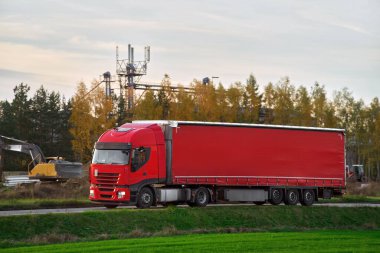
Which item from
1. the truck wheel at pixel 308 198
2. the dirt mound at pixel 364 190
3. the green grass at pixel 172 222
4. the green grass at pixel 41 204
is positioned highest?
the dirt mound at pixel 364 190

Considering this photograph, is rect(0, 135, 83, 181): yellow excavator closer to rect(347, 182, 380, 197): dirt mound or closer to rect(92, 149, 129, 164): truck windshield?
rect(92, 149, 129, 164): truck windshield

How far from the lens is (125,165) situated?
116ft

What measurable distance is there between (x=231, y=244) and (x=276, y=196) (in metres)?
15.7

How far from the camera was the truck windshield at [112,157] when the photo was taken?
35.7 meters

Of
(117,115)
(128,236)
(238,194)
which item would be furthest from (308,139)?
(117,115)

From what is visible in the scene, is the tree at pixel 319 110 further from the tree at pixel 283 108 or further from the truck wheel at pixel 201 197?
the truck wheel at pixel 201 197

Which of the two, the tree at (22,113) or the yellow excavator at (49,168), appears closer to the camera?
the yellow excavator at (49,168)

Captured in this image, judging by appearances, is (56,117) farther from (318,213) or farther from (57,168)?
(318,213)

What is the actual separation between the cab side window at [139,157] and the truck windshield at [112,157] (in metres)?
0.33

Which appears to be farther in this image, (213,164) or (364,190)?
(364,190)

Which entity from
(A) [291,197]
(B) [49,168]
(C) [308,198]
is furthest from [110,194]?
(B) [49,168]

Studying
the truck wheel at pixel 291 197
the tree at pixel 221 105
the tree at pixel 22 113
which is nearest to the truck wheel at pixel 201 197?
the truck wheel at pixel 291 197

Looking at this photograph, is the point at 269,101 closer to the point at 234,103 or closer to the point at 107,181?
the point at 234,103

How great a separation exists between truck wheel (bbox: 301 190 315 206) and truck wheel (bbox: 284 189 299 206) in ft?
1.59
